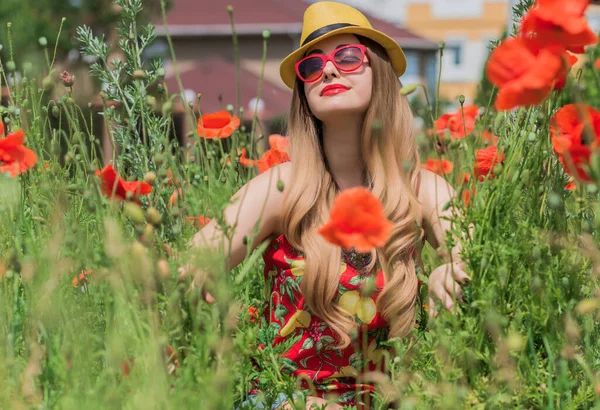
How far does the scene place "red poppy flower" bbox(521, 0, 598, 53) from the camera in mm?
1352

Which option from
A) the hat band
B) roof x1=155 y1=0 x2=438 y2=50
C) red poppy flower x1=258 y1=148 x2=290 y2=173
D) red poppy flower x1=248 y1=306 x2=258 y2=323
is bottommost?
roof x1=155 y1=0 x2=438 y2=50

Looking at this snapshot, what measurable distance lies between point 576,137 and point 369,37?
835 mm

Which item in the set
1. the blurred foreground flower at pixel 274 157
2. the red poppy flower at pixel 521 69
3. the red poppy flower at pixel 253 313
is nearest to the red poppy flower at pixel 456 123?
the blurred foreground flower at pixel 274 157

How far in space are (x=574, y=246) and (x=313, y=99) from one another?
715 mm

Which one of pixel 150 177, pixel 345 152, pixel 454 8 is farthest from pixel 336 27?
pixel 454 8

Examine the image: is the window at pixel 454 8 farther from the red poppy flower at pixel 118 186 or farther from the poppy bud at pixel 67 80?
the red poppy flower at pixel 118 186

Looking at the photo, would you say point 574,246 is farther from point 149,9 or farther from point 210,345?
point 149,9

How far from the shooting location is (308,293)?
2.06 m

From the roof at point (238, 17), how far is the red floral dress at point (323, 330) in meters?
19.7

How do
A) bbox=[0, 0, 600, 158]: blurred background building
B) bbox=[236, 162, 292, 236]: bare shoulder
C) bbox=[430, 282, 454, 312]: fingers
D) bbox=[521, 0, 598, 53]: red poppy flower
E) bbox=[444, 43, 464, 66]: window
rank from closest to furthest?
bbox=[521, 0, 598, 53]: red poppy flower → bbox=[430, 282, 454, 312]: fingers → bbox=[236, 162, 292, 236]: bare shoulder → bbox=[0, 0, 600, 158]: blurred background building → bbox=[444, 43, 464, 66]: window

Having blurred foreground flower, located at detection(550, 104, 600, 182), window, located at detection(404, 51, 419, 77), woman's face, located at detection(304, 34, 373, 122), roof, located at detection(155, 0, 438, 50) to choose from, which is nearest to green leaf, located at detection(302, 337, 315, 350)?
woman's face, located at detection(304, 34, 373, 122)

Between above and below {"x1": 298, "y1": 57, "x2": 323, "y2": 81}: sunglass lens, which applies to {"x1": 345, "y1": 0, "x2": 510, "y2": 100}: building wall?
below

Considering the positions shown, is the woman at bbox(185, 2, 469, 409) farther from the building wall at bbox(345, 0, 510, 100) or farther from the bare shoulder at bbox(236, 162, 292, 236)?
the building wall at bbox(345, 0, 510, 100)

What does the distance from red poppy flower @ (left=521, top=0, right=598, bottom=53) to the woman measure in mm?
716
